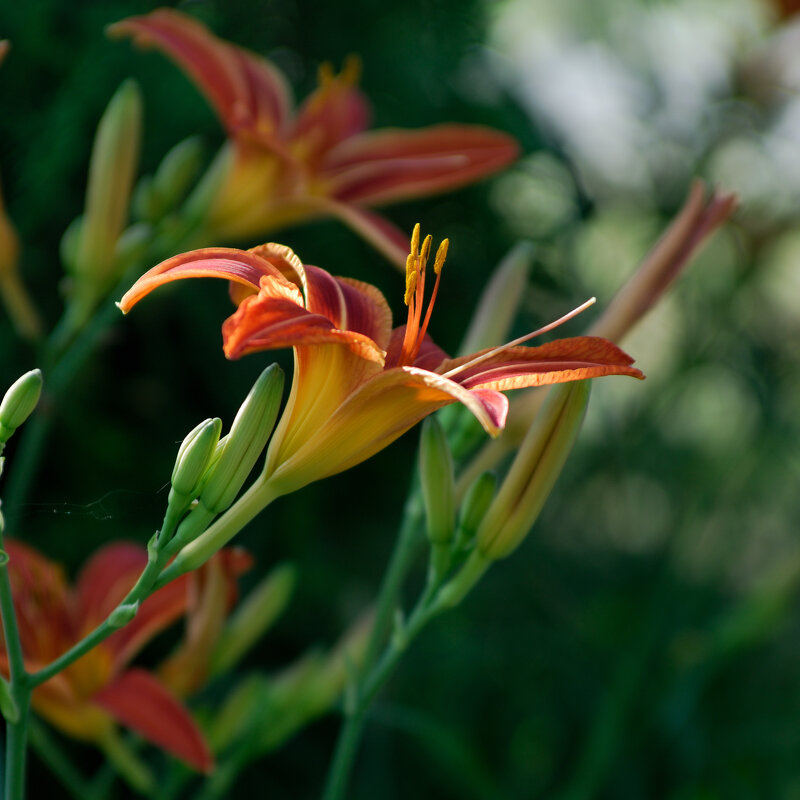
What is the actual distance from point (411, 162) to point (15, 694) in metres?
0.48

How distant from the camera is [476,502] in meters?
0.54

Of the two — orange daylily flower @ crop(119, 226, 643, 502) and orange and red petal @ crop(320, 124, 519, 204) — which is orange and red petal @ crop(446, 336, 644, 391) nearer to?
orange daylily flower @ crop(119, 226, 643, 502)

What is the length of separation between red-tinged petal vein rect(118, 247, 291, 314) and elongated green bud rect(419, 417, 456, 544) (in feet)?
0.50

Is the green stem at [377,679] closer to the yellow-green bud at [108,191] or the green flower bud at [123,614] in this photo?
the green flower bud at [123,614]

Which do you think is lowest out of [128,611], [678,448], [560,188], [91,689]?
[678,448]

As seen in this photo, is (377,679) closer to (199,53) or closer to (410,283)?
(410,283)

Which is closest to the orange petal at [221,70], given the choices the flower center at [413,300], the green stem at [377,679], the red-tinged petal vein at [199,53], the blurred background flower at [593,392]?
the red-tinged petal vein at [199,53]

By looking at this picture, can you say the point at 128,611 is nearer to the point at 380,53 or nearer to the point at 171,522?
the point at 171,522

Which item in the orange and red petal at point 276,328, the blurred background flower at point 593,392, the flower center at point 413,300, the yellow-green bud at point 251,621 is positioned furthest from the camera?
the blurred background flower at point 593,392

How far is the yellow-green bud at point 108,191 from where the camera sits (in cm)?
64

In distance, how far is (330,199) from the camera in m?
0.72

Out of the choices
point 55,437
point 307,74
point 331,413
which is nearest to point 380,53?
point 307,74

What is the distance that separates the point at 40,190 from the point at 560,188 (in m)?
0.62

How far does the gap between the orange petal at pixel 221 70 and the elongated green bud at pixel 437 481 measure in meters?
0.30
